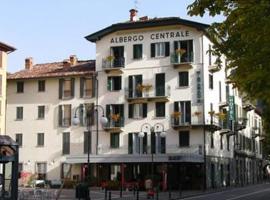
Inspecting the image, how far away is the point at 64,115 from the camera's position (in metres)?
61.1

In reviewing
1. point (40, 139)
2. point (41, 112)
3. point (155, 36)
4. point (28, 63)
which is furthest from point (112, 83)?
point (28, 63)

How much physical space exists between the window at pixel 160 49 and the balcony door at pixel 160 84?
1978 millimetres

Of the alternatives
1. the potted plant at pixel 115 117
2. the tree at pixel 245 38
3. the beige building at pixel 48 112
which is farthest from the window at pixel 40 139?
the tree at pixel 245 38

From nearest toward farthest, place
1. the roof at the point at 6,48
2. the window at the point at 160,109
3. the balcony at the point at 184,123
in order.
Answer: the balcony at the point at 184,123 → the window at the point at 160,109 → the roof at the point at 6,48

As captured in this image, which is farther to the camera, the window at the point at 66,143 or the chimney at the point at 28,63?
the chimney at the point at 28,63

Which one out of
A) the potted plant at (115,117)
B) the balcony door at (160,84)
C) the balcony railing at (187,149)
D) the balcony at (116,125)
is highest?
the balcony door at (160,84)

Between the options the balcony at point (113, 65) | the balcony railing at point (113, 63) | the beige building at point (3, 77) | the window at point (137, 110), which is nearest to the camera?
the window at point (137, 110)

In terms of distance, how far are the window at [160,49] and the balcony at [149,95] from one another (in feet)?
11.0

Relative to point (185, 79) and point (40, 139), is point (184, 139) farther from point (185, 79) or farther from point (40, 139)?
point (40, 139)

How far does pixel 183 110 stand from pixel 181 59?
16.0ft

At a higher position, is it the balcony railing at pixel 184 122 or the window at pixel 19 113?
the window at pixel 19 113

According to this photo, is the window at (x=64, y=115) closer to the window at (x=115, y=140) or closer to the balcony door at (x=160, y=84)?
the window at (x=115, y=140)

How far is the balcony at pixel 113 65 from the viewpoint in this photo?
58688mm

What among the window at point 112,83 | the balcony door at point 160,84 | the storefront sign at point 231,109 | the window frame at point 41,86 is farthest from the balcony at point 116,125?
the storefront sign at point 231,109
